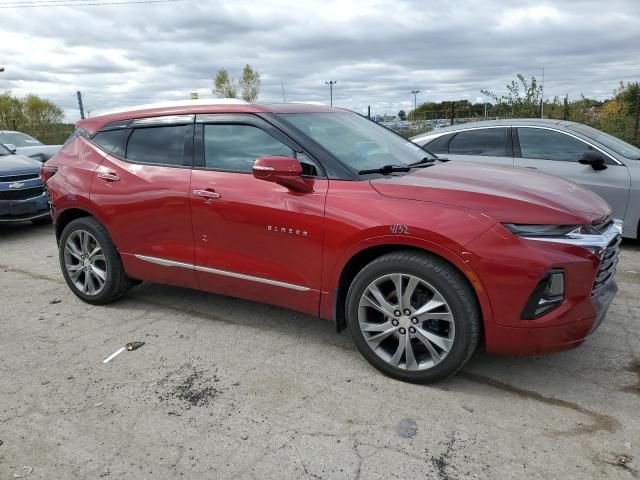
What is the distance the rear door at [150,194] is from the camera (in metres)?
3.88

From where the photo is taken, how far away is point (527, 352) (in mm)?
2852

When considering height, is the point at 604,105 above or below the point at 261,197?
above

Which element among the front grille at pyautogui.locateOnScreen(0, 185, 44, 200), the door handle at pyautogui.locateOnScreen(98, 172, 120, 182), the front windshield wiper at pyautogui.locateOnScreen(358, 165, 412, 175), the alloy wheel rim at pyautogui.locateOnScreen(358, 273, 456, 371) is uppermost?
the front windshield wiper at pyautogui.locateOnScreen(358, 165, 412, 175)

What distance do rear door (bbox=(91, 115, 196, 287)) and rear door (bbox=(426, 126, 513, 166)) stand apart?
12.3ft

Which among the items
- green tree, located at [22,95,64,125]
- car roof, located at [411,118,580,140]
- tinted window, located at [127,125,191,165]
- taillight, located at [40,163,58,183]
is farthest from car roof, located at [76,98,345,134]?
green tree, located at [22,95,64,125]

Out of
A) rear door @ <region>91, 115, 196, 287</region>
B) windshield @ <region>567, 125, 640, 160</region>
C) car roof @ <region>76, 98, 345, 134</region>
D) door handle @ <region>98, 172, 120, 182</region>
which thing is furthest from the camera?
windshield @ <region>567, 125, 640, 160</region>

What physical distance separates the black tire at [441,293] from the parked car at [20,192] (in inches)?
250

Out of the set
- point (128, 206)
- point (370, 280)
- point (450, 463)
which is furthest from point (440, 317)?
point (128, 206)

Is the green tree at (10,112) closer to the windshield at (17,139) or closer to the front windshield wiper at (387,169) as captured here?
the windshield at (17,139)

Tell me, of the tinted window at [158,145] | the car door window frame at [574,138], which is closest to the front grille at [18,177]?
the tinted window at [158,145]

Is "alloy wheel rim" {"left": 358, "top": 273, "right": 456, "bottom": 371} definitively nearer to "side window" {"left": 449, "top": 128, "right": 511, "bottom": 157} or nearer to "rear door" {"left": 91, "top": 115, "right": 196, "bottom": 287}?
"rear door" {"left": 91, "top": 115, "right": 196, "bottom": 287}

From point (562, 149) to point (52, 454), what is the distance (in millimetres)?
5930

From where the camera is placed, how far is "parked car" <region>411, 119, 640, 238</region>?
5.81 meters

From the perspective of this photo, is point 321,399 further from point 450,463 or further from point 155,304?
point 155,304
